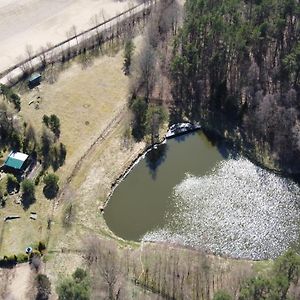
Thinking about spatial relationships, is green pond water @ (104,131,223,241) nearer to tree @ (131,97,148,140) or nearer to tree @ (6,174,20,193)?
tree @ (131,97,148,140)

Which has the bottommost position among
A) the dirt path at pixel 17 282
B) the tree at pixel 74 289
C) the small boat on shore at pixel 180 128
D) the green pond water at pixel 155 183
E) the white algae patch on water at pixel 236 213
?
the white algae patch on water at pixel 236 213

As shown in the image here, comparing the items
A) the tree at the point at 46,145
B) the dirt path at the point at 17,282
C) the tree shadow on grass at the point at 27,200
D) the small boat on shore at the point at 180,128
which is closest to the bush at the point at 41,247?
the dirt path at the point at 17,282

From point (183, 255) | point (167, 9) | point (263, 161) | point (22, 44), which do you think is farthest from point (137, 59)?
point (183, 255)

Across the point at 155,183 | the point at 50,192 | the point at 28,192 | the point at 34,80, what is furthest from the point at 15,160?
the point at 155,183

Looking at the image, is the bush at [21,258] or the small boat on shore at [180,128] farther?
the small boat on shore at [180,128]

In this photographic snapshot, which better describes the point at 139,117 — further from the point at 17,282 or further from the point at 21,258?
the point at 17,282

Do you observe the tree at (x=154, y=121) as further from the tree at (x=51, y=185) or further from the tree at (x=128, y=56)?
the tree at (x=51, y=185)

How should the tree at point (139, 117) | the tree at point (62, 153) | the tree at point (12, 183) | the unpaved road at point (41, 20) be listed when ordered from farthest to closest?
the unpaved road at point (41, 20), the tree at point (139, 117), the tree at point (62, 153), the tree at point (12, 183)
